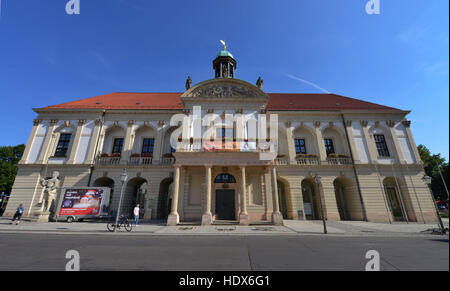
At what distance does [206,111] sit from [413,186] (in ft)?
73.6

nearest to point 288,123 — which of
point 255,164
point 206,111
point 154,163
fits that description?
point 255,164

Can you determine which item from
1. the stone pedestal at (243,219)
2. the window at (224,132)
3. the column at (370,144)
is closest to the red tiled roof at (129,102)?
the window at (224,132)

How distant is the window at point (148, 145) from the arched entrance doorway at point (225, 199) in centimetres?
899

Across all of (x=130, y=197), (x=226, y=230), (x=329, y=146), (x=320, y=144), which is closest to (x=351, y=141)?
(x=329, y=146)

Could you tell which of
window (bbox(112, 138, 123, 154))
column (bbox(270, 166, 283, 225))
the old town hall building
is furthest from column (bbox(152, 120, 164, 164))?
column (bbox(270, 166, 283, 225))

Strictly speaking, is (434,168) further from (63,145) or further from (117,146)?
(63,145)

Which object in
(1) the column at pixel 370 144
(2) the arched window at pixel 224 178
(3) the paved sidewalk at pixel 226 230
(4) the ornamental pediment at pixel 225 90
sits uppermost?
(4) the ornamental pediment at pixel 225 90

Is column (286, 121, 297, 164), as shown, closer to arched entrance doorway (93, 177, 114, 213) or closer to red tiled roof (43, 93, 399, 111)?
red tiled roof (43, 93, 399, 111)

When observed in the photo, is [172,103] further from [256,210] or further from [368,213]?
[368,213]

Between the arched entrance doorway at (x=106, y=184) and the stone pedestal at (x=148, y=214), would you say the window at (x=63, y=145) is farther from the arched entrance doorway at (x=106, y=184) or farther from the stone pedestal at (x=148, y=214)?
the stone pedestal at (x=148, y=214)

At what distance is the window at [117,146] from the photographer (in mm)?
20406

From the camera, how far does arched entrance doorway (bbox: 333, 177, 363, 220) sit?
58.0 ft

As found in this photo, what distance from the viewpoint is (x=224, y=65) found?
23.4 meters
